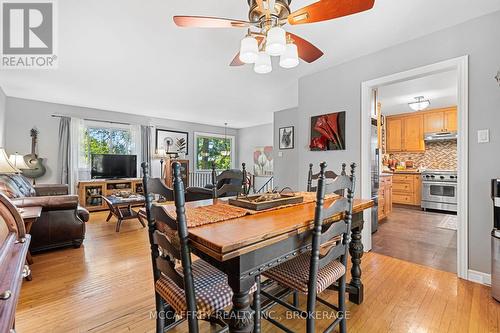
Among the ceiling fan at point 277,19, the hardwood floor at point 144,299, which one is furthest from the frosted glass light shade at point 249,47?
the hardwood floor at point 144,299

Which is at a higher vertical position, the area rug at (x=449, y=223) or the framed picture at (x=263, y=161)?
the framed picture at (x=263, y=161)

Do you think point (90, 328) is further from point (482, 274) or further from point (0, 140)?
point (0, 140)

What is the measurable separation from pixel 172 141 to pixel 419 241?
6291 millimetres

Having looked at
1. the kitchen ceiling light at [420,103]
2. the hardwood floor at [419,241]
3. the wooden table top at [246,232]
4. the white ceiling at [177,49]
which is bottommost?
the hardwood floor at [419,241]

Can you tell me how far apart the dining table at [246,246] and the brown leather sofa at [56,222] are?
2.76m

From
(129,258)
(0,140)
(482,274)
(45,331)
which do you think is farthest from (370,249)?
(0,140)

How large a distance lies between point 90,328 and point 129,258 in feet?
3.89

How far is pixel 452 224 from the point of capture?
415 centimetres

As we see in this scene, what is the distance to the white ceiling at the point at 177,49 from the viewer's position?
6.80 feet

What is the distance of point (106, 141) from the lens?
19.4 feet

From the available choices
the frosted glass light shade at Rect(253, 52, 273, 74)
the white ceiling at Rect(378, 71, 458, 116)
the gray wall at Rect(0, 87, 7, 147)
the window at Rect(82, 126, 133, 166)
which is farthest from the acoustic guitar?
the white ceiling at Rect(378, 71, 458, 116)

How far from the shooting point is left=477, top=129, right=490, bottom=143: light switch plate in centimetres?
214

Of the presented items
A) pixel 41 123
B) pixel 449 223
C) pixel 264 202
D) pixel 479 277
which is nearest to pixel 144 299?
pixel 264 202

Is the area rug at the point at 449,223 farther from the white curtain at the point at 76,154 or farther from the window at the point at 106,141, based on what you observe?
the white curtain at the point at 76,154
